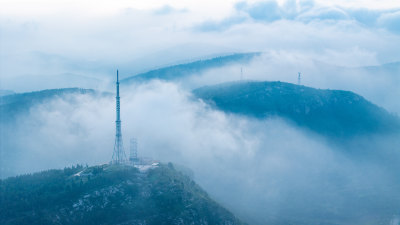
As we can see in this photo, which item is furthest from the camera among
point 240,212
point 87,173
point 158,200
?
point 240,212

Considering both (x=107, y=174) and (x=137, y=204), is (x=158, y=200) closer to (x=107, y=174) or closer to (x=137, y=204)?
(x=137, y=204)

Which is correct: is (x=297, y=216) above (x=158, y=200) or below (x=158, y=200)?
below

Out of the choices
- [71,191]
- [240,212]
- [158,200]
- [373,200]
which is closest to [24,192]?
[71,191]

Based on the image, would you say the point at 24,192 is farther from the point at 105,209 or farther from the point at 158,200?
the point at 158,200

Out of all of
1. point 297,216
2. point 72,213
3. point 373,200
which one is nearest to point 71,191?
point 72,213

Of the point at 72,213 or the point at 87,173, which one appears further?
the point at 87,173

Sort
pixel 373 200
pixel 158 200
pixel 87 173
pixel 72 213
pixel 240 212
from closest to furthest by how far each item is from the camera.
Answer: pixel 72 213, pixel 158 200, pixel 87 173, pixel 240 212, pixel 373 200
